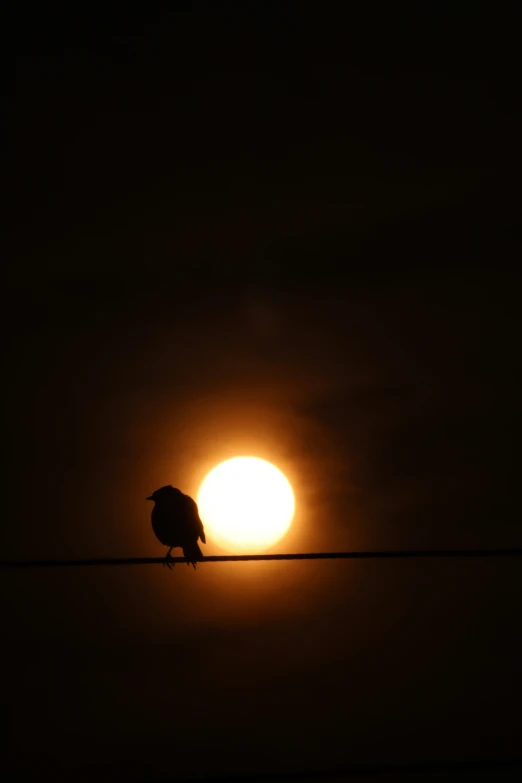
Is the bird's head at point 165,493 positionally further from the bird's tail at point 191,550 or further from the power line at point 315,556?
the power line at point 315,556

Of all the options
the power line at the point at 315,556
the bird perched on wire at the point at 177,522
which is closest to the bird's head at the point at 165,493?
the bird perched on wire at the point at 177,522

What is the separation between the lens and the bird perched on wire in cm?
987

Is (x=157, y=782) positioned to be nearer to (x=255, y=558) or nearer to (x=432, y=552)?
(x=255, y=558)

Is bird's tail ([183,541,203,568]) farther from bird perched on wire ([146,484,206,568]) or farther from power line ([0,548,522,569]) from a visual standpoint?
power line ([0,548,522,569])

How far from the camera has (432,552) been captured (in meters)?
5.98

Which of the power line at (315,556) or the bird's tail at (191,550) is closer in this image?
the power line at (315,556)

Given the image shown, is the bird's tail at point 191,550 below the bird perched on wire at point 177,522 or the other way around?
below

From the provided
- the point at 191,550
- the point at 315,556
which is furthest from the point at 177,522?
the point at 315,556

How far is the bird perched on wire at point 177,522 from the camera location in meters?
9.87

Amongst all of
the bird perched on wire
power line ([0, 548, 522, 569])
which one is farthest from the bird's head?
power line ([0, 548, 522, 569])

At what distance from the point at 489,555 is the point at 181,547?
466 centimetres

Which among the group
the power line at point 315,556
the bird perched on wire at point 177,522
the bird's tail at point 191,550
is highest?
the bird perched on wire at point 177,522

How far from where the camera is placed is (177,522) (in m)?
9.88

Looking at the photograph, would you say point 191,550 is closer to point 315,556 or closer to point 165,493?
point 165,493
